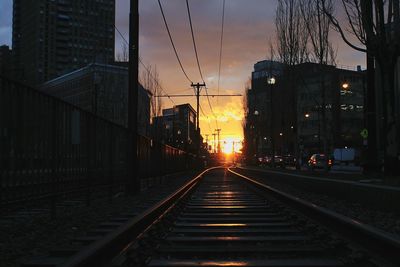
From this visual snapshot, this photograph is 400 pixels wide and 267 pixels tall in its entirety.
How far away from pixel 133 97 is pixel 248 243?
39.1ft

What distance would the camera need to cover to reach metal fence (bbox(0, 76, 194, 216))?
8477 mm

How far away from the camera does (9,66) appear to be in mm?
45625

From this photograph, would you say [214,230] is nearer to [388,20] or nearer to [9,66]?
[388,20]

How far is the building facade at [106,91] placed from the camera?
2046 inches

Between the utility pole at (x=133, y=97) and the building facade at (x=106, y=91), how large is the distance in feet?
101

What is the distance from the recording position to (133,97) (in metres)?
18.7

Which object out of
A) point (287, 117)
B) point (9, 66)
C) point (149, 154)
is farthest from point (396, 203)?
point (287, 117)

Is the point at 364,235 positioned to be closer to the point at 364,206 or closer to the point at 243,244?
the point at 243,244

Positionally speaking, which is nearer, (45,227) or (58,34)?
(45,227)

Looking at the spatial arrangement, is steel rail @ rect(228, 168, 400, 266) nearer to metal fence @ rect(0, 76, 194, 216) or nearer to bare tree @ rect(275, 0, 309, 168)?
metal fence @ rect(0, 76, 194, 216)

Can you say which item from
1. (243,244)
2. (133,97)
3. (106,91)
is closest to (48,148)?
(243,244)

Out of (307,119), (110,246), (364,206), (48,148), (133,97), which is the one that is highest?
(307,119)

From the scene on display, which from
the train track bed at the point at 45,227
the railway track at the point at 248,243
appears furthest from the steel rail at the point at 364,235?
the train track bed at the point at 45,227

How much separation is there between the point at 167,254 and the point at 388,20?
16706 millimetres
